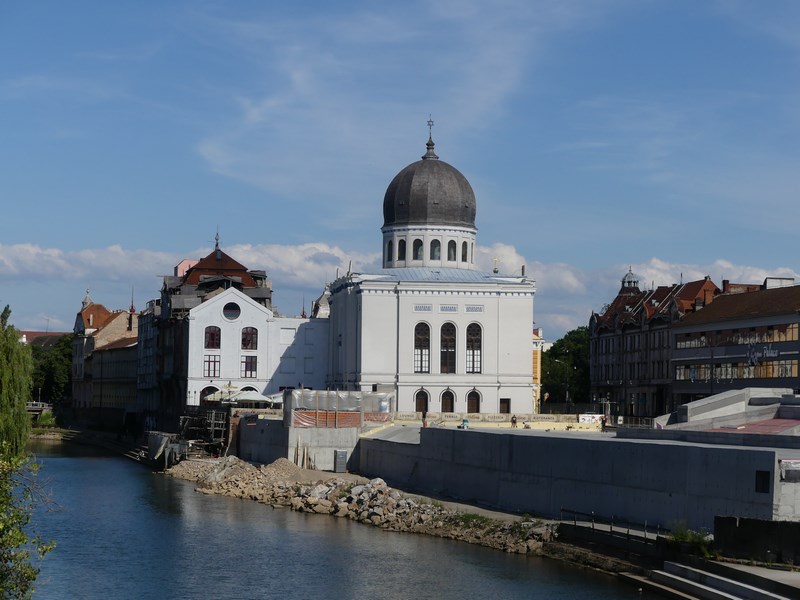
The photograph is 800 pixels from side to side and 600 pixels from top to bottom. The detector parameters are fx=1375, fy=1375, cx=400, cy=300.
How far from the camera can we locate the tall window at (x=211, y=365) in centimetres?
9275

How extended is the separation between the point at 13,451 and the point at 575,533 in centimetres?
1876

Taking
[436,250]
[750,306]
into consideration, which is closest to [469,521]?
[750,306]

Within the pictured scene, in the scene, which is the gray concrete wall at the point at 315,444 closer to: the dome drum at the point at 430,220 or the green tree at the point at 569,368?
the dome drum at the point at 430,220

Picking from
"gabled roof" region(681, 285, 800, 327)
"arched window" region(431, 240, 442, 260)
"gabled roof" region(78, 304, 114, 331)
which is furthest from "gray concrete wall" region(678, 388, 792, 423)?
"gabled roof" region(78, 304, 114, 331)

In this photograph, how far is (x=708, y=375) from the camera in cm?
9188

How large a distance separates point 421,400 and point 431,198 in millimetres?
13880

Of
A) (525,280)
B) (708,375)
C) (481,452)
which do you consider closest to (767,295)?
(708,375)

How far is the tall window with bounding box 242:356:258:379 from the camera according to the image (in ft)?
307

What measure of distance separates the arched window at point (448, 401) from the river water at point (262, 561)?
99.7ft

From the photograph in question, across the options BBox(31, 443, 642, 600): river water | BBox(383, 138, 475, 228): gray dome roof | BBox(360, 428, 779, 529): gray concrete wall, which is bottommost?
BBox(31, 443, 642, 600): river water

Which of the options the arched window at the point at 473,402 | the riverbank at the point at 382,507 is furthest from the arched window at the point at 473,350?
the riverbank at the point at 382,507

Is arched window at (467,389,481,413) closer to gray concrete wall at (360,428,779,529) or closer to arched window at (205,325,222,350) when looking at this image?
arched window at (205,325,222,350)

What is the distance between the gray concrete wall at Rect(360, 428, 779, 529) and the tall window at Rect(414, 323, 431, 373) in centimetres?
2788

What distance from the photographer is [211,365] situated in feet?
305
